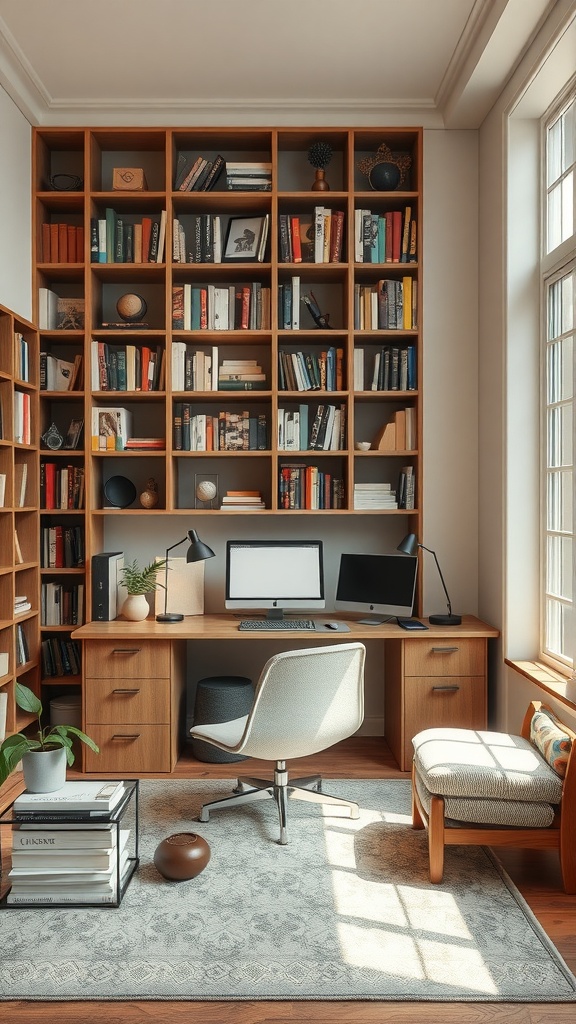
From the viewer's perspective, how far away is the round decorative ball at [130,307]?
4094mm

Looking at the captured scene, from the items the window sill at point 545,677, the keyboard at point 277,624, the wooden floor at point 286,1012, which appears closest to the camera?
the wooden floor at point 286,1012

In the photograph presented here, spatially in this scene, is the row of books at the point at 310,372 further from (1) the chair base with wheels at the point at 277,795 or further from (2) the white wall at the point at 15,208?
(1) the chair base with wheels at the point at 277,795

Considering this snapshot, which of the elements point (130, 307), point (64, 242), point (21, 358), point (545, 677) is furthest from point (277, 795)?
point (64, 242)

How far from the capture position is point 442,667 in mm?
3684

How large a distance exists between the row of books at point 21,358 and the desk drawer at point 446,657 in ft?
7.19

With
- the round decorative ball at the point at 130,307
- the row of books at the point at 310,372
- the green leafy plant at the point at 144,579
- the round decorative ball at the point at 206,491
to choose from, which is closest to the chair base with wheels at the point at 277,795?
the green leafy plant at the point at 144,579

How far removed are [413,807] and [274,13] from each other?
3.17 m

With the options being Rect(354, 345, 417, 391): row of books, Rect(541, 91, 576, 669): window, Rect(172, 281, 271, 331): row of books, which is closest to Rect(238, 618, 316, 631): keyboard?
Rect(541, 91, 576, 669): window

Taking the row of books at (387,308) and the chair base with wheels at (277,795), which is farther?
the row of books at (387,308)

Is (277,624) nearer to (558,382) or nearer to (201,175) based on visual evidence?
(558,382)

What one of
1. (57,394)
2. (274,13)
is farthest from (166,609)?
(274,13)

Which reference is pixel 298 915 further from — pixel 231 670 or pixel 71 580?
pixel 71 580

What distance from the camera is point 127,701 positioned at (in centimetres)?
364

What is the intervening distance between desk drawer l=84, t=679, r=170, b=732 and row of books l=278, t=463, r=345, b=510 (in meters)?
1.09
